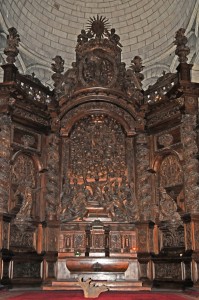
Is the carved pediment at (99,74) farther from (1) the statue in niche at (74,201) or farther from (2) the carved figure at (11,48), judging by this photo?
(1) the statue in niche at (74,201)

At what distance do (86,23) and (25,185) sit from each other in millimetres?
8370

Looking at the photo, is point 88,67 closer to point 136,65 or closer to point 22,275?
point 136,65

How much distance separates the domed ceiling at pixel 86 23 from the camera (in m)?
15.8

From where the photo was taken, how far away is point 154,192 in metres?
10.9

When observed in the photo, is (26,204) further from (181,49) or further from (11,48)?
(181,49)

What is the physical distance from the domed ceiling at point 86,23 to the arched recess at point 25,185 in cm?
636

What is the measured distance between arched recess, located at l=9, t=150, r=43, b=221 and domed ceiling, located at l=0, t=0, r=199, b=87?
20.9 ft

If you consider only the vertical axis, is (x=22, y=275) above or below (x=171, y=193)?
below

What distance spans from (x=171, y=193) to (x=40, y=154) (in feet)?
11.3

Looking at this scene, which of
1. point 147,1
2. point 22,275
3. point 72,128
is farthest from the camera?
point 147,1

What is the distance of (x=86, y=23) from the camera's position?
651 inches

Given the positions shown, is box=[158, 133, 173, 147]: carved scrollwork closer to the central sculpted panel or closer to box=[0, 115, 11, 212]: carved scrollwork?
the central sculpted panel

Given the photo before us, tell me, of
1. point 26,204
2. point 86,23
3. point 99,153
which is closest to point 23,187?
point 26,204

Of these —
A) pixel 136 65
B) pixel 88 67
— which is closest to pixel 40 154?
pixel 88 67
